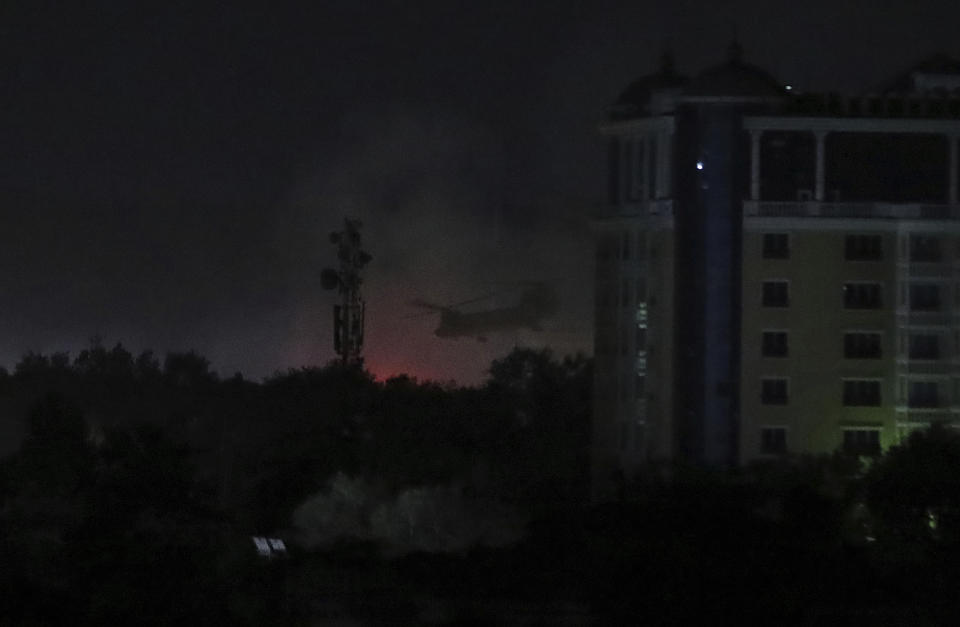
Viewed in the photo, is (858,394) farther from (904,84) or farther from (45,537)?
(45,537)

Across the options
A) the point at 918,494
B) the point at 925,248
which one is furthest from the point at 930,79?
the point at 918,494

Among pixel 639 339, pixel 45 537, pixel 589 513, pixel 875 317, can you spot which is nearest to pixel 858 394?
pixel 875 317

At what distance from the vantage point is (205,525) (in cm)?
1673

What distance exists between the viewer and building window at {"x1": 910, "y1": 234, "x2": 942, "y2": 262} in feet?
72.6

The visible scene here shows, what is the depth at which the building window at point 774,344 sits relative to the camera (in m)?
22.0

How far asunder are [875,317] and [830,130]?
5.78ft

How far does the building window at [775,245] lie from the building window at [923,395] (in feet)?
5.45

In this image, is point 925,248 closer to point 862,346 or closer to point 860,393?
point 862,346

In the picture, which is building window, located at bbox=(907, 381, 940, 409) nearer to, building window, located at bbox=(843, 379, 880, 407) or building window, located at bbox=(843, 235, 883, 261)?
building window, located at bbox=(843, 379, 880, 407)

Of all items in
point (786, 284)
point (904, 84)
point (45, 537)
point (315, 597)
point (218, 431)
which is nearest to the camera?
point (315, 597)

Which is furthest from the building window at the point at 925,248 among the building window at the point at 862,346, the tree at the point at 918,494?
the tree at the point at 918,494

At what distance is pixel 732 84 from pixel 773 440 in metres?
3.25

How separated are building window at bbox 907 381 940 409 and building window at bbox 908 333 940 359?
249 mm

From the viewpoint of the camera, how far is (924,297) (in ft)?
72.5
